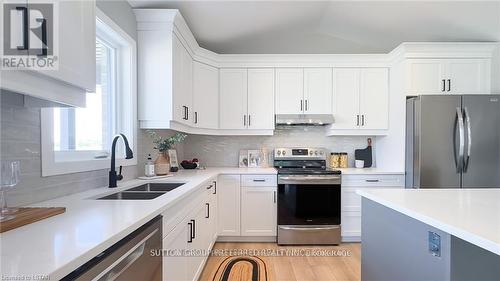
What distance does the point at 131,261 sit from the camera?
99 cm

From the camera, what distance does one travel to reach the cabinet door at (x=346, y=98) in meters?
3.33

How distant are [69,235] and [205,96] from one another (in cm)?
254

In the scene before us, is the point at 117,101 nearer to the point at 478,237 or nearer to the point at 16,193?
the point at 16,193

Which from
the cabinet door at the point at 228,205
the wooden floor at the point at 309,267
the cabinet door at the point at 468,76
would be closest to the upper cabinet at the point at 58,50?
the wooden floor at the point at 309,267

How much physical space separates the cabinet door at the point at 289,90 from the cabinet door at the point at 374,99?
2.68ft

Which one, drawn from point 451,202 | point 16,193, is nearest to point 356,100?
point 451,202

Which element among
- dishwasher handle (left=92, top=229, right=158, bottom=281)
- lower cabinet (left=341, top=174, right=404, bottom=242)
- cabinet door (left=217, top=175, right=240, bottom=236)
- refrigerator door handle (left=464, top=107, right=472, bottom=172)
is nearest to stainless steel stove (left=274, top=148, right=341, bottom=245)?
lower cabinet (left=341, top=174, right=404, bottom=242)

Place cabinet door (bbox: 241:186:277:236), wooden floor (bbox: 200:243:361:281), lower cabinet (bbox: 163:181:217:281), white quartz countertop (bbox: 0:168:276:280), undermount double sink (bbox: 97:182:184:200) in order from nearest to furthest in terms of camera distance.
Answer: white quartz countertop (bbox: 0:168:276:280), lower cabinet (bbox: 163:181:217:281), undermount double sink (bbox: 97:182:184:200), wooden floor (bbox: 200:243:361:281), cabinet door (bbox: 241:186:277:236)

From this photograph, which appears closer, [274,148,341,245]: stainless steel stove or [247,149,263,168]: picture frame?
[274,148,341,245]: stainless steel stove

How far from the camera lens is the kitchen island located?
988 millimetres

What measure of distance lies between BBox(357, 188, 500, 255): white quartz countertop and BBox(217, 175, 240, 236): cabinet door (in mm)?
1680

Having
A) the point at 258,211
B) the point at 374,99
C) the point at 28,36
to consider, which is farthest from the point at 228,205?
the point at 28,36

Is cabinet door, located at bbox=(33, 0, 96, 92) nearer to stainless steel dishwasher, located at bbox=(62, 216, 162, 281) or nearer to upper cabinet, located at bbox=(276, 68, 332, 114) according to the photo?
stainless steel dishwasher, located at bbox=(62, 216, 162, 281)

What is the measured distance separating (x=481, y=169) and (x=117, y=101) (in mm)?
3738
